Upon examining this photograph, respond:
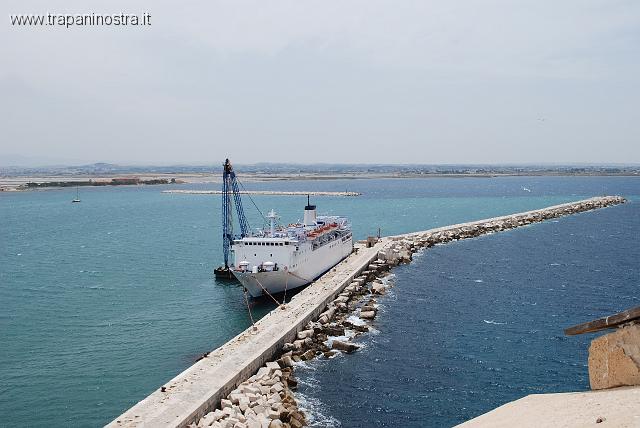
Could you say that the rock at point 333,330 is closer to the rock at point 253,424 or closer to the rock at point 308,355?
the rock at point 308,355

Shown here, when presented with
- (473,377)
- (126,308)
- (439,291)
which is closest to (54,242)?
(126,308)

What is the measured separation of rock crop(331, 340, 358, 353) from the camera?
29219mm

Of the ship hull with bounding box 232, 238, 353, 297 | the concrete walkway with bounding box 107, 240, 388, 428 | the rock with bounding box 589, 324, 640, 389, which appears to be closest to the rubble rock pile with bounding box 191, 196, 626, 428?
the concrete walkway with bounding box 107, 240, 388, 428

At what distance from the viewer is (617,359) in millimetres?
9664

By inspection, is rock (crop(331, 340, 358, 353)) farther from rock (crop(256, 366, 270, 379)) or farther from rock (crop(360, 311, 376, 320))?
rock (crop(360, 311, 376, 320))

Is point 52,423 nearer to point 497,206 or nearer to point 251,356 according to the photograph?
point 251,356

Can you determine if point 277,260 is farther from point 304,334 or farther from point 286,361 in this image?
point 286,361

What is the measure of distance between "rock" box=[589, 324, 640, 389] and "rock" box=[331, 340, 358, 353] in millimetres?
19455

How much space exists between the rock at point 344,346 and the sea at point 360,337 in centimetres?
45

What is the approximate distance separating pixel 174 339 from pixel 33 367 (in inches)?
286

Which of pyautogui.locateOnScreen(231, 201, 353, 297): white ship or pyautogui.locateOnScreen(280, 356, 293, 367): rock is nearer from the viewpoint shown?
pyautogui.locateOnScreen(280, 356, 293, 367): rock

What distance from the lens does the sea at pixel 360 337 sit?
961 inches

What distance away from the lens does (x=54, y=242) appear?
72938 mm

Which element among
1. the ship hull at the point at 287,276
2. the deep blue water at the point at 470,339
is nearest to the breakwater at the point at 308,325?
the ship hull at the point at 287,276
